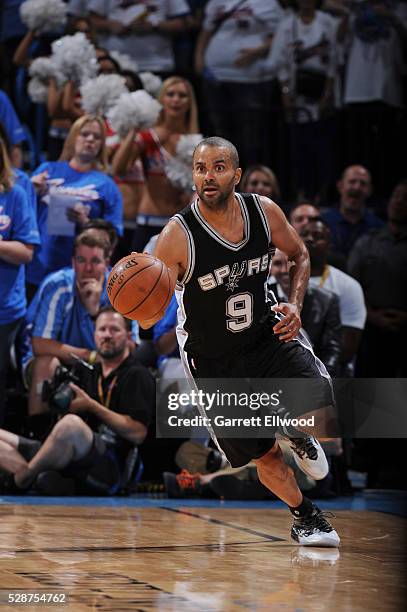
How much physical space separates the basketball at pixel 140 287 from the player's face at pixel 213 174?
1.45ft

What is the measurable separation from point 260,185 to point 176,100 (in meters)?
0.92

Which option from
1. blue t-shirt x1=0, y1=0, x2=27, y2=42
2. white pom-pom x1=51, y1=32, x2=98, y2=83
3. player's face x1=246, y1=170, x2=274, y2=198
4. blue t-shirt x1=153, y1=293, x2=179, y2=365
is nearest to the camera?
blue t-shirt x1=153, y1=293, x2=179, y2=365

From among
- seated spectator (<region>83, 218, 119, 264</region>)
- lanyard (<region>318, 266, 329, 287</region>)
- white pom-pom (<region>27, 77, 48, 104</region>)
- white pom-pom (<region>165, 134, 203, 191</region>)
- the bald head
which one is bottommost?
lanyard (<region>318, 266, 329, 287</region>)

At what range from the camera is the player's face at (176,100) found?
776 cm

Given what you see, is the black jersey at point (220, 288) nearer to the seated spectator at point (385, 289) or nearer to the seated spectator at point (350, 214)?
the seated spectator at point (385, 289)

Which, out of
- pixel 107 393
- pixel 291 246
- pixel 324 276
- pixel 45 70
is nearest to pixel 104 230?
pixel 107 393

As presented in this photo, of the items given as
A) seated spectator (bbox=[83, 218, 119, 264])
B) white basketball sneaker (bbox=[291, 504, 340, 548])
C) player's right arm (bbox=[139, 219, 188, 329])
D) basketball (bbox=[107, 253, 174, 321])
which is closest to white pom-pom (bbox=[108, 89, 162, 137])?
seated spectator (bbox=[83, 218, 119, 264])

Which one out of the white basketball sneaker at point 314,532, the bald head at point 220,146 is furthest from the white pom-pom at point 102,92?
the white basketball sneaker at point 314,532

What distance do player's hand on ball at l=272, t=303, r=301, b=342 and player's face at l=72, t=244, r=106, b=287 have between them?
7.90ft

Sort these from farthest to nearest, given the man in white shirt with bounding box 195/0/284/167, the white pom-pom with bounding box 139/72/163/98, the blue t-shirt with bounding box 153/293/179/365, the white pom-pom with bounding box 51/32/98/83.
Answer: the man in white shirt with bounding box 195/0/284/167, the white pom-pom with bounding box 139/72/163/98, the white pom-pom with bounding box 51/32/98/83, the blue t-shirt with bounding box 153/293/179/365

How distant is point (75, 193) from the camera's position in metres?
7.30

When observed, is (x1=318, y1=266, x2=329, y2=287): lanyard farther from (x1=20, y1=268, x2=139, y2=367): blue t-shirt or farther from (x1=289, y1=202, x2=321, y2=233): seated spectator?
(x1=20, y1=268, x2=139, y2=367): blue t-shirt

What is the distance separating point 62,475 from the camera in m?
6.35

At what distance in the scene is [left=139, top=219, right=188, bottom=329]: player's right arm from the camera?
459 centimetres
